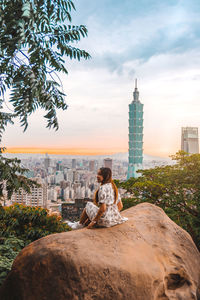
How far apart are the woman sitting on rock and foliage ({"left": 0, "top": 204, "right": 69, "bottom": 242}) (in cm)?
202

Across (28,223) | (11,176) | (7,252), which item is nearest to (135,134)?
(28,223)

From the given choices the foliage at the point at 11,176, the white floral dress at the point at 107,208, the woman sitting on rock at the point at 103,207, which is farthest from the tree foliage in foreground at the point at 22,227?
the white floral dress at the point at 107,208

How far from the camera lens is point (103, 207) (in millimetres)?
4027

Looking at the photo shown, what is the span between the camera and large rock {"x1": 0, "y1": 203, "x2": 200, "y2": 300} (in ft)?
10.5

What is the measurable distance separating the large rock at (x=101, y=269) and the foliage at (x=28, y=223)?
245cm

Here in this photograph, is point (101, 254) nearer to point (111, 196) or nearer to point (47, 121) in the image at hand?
point (111, 196)

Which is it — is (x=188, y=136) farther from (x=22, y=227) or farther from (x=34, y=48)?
(x=34, y=48)

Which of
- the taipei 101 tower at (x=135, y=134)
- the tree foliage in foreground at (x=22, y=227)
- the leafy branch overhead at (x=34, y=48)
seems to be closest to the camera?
the leafy branch overhead at (x=34, y=48)

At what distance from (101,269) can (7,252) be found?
244 centimetres

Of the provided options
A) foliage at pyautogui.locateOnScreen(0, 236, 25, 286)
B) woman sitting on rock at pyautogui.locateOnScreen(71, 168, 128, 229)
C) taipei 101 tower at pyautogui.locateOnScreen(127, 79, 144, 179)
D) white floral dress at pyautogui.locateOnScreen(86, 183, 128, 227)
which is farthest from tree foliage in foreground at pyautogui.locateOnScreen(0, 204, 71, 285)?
taipei 101 tower at pyautogui.locateOnScreen(127, 79, 144, 179)

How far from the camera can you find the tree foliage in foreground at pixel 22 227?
5.29 metres

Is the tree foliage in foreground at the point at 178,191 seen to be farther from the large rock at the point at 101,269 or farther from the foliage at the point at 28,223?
the large rock at the point at 101,269

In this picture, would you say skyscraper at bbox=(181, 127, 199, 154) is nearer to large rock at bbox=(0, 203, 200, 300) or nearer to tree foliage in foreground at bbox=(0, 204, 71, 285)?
tree foliage in foreground at bbox=(0, 204, 71, 285)

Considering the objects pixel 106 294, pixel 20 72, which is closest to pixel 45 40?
pixel 20 72
